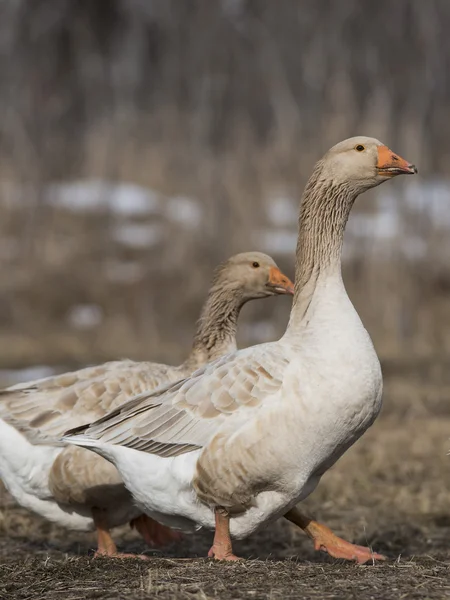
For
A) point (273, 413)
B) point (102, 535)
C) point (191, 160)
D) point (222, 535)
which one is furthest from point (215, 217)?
point (273, 413)

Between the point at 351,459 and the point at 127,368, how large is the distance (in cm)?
336

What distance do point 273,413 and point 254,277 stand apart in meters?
2.20

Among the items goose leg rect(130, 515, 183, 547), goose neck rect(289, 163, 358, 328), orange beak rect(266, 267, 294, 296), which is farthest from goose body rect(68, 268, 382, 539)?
orange beak rect(266, 267, 294, 296)

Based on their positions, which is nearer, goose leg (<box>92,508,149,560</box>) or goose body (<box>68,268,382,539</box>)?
goose body (<box>68,268,382,539</box>)

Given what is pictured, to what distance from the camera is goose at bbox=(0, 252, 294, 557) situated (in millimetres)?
5945

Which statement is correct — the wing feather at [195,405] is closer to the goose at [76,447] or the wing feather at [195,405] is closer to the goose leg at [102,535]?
the goose at [76,447]

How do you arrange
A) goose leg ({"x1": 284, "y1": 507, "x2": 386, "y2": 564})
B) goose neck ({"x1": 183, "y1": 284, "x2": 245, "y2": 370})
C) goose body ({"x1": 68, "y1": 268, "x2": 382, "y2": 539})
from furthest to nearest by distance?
goose neck ({"x1": 183, "y1": 284, "x2": 245, "y2": 370}) < goose leg ({"x1": 284, "y1": 507, "x2": 386, "y2": 564}) < goose body ({"x1": 68, "y1": 268, "x2": 382, "y2": 539})

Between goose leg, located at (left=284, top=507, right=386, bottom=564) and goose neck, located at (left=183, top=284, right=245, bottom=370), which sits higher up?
goose neck, located at (left=183, top=284, right=245, bottom=370)

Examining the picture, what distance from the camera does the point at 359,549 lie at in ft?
17.6

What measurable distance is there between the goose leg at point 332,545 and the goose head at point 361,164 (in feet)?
6.07

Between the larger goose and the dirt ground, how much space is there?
332mm

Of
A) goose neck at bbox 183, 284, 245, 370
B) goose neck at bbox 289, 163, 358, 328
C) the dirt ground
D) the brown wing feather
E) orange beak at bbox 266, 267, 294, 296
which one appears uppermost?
goose neck at bbox 289, 163, 358, 328

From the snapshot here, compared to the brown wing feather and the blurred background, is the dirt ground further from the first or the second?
the blurred background

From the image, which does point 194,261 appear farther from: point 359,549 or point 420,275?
point 359,549
